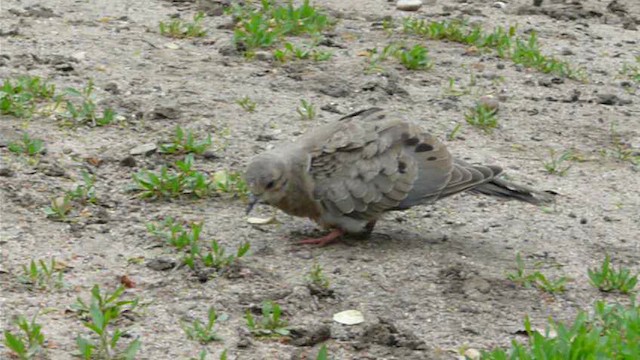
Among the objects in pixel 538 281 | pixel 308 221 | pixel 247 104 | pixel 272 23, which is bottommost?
pixel 308 221

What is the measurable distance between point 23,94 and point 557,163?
312 cm

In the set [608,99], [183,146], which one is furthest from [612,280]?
[608,99]

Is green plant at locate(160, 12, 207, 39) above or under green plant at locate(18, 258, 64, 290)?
above

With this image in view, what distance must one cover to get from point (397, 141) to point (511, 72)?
2.83 metres

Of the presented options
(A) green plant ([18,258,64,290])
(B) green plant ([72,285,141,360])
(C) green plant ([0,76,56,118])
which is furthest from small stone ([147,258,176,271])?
(C) green plant ([0,76,56,118])

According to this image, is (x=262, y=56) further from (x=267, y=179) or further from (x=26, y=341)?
(x=26, y=341)

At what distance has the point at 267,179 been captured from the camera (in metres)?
6.02

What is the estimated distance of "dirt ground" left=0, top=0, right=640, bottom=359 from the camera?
5.36m

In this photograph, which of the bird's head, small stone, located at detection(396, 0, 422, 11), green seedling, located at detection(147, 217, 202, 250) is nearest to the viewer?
green seedling, located at detection(147, 217, 202, 250)

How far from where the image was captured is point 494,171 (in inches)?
249

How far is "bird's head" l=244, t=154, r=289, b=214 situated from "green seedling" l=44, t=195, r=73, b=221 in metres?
0.88

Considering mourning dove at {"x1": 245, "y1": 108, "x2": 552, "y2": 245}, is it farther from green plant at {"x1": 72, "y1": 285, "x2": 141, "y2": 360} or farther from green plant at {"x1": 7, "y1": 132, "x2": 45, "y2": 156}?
green plant at {"x1": 7, "y1": 132, "x2": 45, "y2": 156}

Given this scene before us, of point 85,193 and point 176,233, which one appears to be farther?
point 85,193

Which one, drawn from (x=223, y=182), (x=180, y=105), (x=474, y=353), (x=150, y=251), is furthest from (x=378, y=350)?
(x=180, y=105)
